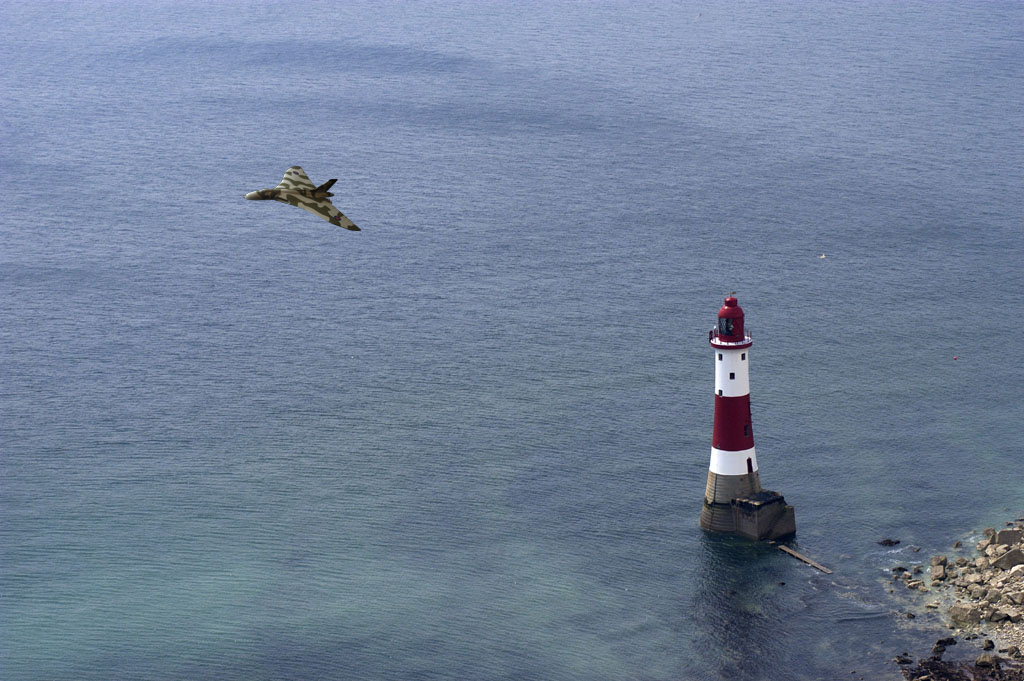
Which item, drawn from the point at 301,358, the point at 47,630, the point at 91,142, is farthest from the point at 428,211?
the point at 47,630

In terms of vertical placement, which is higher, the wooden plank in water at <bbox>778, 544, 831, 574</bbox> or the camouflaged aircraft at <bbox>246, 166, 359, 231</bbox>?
the camouflaged aircraft at <bbox>246, 166, 359, 231</bbox>

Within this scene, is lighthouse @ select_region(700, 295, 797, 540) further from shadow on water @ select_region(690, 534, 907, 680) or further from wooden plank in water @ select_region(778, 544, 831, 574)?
shadow on water @ select_region(690, 534, 907, 680)

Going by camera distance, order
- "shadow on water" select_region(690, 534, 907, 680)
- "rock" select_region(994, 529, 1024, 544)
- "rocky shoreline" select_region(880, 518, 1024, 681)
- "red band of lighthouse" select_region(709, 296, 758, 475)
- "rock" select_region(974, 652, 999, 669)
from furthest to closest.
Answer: "red band of lighthouse" select_region(709, 296, 758, 475), "rock" select_region(994, 529, 1024, 544), "shadow on water" select_region(690, 534, 907, 680), "rocky shoreline" select_region(880, 518, 1024, 681), "rock" select_region(974, 652, 999, 669)

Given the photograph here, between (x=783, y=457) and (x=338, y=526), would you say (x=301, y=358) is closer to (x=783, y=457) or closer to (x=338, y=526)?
(x=338, y=526)

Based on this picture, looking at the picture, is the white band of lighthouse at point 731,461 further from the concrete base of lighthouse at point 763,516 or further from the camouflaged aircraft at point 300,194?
the camouflaged aircraft at point 300,194

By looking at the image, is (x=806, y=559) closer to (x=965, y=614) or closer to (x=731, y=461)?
(x=731, y=461)

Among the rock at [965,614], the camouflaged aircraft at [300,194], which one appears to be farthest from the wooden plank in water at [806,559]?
the camouflaged aircraft at [300,194]

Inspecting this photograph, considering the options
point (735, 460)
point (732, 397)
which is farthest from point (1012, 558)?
point (732, 397)

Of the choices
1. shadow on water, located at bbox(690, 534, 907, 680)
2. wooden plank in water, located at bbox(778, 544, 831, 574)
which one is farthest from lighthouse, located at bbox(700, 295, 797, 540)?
shadow on water, located at bbox(690, 534, 907, 680)
